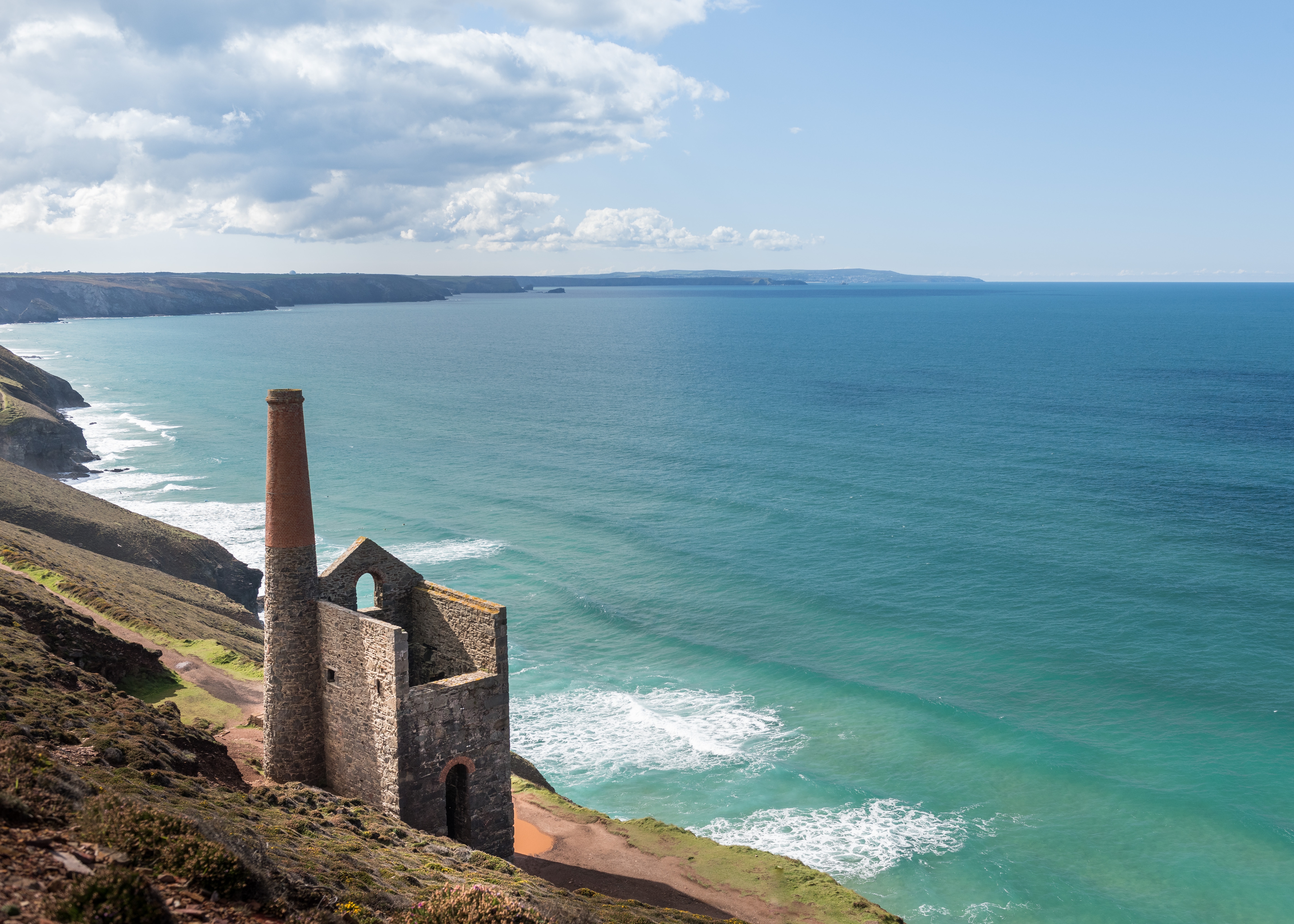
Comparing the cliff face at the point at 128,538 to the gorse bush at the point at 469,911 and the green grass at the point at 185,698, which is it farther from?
the gorse bush at the point at 469,911

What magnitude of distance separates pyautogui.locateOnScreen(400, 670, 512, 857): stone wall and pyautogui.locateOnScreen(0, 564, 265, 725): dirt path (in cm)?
992

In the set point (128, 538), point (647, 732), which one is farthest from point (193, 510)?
point (647, 732)

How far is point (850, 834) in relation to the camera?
3231 cm

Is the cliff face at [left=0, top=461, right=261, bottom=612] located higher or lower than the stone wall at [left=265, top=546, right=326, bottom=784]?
lower

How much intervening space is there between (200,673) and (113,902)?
2532 centimetres

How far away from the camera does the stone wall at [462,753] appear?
2202cm

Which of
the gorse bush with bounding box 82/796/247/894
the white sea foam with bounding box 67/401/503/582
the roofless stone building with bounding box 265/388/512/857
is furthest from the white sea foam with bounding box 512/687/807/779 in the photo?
the gorse bush with bounding box 82/796/247/894

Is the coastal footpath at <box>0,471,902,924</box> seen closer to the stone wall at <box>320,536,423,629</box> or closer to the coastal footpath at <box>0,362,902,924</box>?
→ the coastal footpath at <box>0,362,902,924</box>

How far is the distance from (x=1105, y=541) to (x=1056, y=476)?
15667mm

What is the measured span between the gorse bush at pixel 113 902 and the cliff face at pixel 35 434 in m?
74.5

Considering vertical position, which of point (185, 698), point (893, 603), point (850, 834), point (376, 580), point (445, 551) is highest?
point (376, 580)

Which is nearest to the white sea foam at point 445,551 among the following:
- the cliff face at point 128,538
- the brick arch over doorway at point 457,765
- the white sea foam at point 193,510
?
the white sea foam at point 193,510

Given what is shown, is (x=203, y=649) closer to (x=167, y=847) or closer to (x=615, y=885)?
(x=615, y=885)

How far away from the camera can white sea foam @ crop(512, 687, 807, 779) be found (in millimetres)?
36875
